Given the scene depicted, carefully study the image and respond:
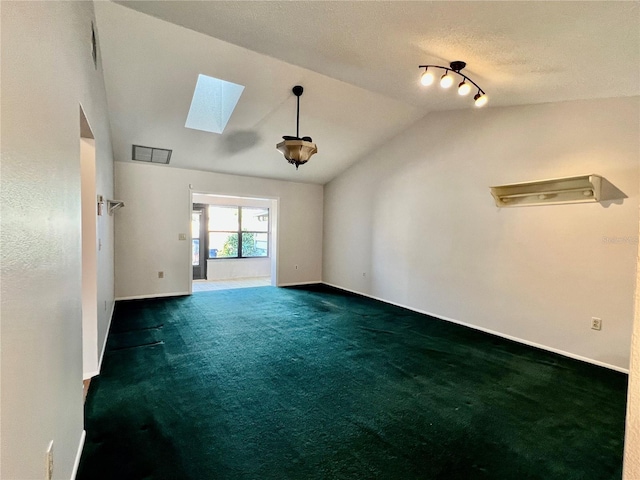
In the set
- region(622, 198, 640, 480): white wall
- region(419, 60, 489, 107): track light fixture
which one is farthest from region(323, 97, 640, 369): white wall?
region(622, 198, 640, 480): white wall

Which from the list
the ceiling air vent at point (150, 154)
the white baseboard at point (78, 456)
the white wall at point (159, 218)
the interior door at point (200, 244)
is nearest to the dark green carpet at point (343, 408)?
the white baseboard at point (78, 456)

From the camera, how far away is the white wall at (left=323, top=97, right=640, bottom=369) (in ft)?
10.1

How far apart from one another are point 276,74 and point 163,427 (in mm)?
3542

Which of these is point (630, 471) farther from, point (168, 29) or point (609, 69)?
point (168, 29)

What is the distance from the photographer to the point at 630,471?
0.59 meters

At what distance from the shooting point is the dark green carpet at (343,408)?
1769mm

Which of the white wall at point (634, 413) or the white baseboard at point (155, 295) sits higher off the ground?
the white wall at point (634, 413)

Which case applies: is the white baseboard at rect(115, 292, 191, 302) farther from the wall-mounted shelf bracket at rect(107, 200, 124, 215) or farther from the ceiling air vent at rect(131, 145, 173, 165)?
the ceiling air vent at rect(131, 145, 173, 165)

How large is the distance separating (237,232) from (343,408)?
23.4ft

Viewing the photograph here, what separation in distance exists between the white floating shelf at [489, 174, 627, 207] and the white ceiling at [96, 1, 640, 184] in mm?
851

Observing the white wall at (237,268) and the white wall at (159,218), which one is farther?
the white wall at (237,268)

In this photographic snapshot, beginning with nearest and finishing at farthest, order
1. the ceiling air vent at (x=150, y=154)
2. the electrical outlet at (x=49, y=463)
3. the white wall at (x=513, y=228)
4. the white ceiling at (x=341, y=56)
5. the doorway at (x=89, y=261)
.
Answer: the electrical outlet at (x=49, y=463)
the white ceiling at (x=341, y=56)
the doorway at (x=89, y=261)
the white wall at (x=513, y=228)
the ceiling air vent at (x=150, y=154)

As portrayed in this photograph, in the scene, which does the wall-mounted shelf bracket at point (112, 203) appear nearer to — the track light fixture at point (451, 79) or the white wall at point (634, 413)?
the track light fixture at point (451, 79)

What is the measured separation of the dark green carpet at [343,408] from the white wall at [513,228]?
0.46 meters
